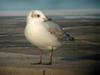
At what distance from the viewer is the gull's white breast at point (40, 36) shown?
3.76ft

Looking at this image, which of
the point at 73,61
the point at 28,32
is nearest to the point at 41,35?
the point at 28,32

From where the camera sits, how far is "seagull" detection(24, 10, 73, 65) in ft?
3.78

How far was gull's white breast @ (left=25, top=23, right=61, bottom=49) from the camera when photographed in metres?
1.15

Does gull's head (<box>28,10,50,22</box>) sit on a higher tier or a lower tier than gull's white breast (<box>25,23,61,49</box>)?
higher

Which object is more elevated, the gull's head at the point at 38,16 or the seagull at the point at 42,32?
the gull's head at the point at 38,16

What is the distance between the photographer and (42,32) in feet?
3.79

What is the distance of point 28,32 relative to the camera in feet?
3.80

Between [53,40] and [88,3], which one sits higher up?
[88,3]

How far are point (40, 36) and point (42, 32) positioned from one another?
0.02 m

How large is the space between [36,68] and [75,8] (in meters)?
0.29

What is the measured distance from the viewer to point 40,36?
3.77ft

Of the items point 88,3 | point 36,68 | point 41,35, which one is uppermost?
point 88,3

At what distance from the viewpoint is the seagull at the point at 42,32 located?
1.15 m

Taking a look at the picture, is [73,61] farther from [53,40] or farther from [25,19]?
[25,19]
